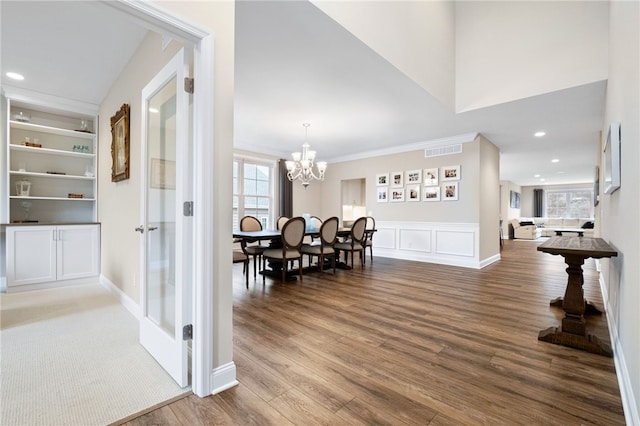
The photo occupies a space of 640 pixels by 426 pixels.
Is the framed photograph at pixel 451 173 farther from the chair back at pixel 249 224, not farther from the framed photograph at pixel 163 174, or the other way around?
the framed photograph at pixel 163 174

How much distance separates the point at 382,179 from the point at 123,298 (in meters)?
5.61

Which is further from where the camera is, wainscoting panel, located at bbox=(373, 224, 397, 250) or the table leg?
wainscoting panel, located at bbox=(373, 224, 397, 250)

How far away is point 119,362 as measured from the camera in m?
1.92

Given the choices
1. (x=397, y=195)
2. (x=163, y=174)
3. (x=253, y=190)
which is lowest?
(x=163, y=174)

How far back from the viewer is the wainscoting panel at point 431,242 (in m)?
5.50

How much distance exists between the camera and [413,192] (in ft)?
20.8

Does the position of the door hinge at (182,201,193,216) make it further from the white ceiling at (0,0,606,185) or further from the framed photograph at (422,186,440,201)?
the framed photograph at (422,186,440,201)

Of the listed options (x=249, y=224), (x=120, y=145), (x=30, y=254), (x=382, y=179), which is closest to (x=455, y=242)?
(x=382, y=179)

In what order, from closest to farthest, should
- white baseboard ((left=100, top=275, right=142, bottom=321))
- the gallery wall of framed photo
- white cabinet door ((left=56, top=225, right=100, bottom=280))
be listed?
1. white baseboard ((left=100, top=275, right=142, bottom=321))
2. white cabinet door ((left=56, top=225, right=100, bottom=280))
3. the gallery wall of framed photo

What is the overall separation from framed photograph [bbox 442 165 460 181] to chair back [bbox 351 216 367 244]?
6.62 feet

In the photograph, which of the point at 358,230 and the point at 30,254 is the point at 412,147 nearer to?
the point at 358,230

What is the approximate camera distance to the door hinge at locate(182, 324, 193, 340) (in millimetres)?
1630

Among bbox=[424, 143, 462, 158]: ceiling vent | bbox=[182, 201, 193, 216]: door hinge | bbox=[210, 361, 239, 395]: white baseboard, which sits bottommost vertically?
bbox=[210, 361, 239, 395]: white baseboard

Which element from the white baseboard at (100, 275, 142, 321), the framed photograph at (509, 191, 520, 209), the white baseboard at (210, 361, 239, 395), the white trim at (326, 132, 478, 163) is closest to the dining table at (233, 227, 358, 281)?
the white baseboard at (100, 275, 142, 321)
